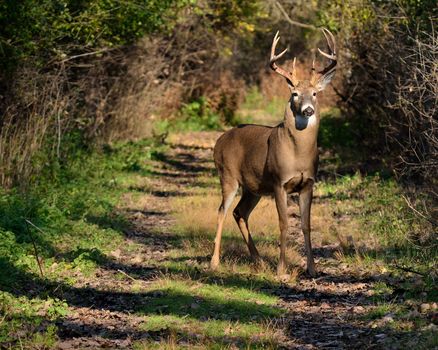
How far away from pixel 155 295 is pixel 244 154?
2.80 meters

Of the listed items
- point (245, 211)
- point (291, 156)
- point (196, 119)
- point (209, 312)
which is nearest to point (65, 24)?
point (245, 211)

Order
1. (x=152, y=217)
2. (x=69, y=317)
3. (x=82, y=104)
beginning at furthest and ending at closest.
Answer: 1. (x=82, y=104)
2. (x=152, y=217)
3. (x=69, y=317)

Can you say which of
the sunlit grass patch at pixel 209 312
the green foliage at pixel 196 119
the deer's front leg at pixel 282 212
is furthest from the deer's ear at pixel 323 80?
the green foliage at pixel 196 119

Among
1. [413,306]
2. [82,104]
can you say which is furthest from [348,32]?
[413,306]

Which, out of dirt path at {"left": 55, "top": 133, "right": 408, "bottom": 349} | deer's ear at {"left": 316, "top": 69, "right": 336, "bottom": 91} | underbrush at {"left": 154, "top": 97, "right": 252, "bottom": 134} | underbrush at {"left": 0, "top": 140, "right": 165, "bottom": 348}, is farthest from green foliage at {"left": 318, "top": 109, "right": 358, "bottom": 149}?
deer's ear at {"left": 316, "top": 69, "right": 336, "bottom": 91}

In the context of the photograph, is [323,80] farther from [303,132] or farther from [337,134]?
[337,134]

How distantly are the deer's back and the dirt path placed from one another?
1.16 meters

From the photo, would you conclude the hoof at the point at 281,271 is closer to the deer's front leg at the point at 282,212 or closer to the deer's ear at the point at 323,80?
the deer's front leg at the point at 282,212

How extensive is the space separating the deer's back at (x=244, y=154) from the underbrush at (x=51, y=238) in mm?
1920

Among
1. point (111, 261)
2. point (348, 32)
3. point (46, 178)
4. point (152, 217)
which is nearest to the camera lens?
point (111, 261)

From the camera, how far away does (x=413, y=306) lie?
8867mm

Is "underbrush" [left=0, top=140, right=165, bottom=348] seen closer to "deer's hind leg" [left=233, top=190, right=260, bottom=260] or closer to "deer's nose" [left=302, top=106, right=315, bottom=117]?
"deer's hind leg" [left=233, top=190, right=260, bottom=260]

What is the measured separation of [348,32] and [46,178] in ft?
22.7

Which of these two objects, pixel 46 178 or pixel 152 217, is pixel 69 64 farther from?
pixel 152 217
